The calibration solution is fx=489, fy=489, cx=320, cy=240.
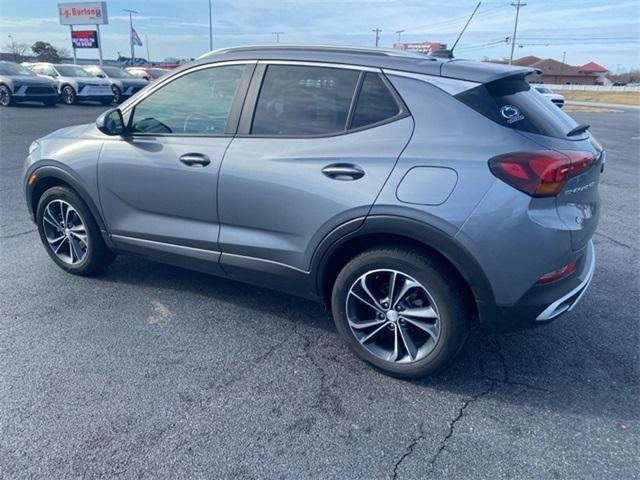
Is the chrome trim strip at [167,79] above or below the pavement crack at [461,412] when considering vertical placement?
above

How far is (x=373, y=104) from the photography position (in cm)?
281

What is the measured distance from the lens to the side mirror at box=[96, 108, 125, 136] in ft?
11.5

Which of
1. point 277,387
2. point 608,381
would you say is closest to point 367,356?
point 277,387

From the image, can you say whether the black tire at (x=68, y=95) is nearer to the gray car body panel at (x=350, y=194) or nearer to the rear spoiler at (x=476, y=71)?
the gray car body panel at (x=350, y=194)

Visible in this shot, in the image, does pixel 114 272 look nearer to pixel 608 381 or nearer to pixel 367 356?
pixel 367 356

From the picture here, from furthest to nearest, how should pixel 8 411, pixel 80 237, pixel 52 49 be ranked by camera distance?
pixel 52 49 < pixel 80 237 < pixel 8 411

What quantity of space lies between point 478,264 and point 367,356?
0.92m

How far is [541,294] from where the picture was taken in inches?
100

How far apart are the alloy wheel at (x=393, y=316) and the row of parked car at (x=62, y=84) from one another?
19.3 metres

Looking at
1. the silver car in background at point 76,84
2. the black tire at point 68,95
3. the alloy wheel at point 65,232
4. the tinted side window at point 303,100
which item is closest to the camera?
the tinted side window at point 303,100

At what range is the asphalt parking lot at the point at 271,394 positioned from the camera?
231 centimetres

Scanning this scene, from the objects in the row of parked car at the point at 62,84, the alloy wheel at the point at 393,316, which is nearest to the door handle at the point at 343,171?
the alloy wheel at the point at 393,316

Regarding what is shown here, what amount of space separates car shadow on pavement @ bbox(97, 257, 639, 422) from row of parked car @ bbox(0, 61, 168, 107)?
1855 cm

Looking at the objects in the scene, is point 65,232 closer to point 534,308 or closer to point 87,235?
point 87,235
